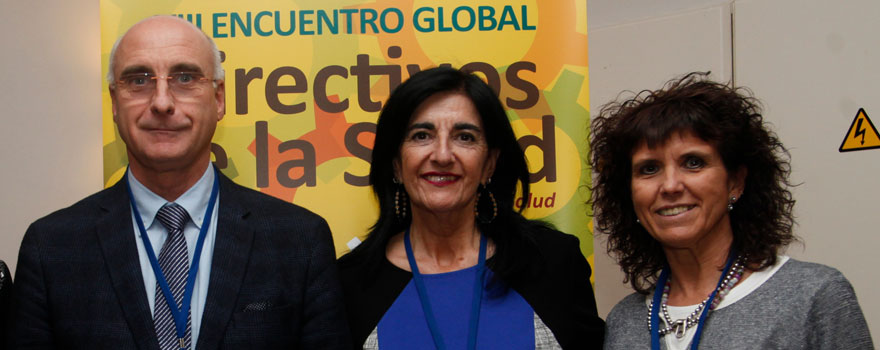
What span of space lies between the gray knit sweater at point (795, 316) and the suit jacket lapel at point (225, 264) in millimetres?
1206

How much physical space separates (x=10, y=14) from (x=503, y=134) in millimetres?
2614

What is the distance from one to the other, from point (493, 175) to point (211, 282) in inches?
41.3

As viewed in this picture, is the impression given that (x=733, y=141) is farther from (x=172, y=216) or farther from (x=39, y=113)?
(x=39, y=113)

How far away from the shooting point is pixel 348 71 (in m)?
2.77

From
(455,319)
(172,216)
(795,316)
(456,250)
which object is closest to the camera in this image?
(795,316)

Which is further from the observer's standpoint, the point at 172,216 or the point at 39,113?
the point at 39,113

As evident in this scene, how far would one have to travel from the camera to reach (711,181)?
196 centimetres

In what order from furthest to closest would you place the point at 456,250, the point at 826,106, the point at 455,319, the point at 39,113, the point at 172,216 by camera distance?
1. the point at 39,113
2. the point at 826,106
3. the point at 456,250
4. the point at 455,319
5. the point at 172,216

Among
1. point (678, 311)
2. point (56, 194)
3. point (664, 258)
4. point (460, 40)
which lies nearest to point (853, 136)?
point (664, 258)

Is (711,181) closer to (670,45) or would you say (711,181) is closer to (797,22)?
(797,22)

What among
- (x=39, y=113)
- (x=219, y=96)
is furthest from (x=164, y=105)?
(x=39, y=113)

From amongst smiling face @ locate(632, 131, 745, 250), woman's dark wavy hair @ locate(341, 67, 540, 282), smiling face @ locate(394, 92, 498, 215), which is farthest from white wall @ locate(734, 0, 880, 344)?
smiling face @ locate(394, 92, 498, 215)

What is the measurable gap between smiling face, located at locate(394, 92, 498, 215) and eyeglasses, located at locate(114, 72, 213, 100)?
0.68m

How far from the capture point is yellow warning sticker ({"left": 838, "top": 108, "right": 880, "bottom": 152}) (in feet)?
9.27
